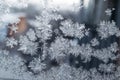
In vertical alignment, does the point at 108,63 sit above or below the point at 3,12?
below

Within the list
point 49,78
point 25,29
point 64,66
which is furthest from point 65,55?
point 25,29

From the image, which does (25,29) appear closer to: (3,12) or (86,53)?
(3,12)

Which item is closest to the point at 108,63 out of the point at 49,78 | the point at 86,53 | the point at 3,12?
the point at 86,53

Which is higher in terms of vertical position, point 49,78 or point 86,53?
point 86,53

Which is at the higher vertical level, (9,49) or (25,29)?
(25,29)

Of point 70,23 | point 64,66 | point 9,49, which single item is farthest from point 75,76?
point 9,49

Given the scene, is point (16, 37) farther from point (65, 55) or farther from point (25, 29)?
point (65, 55)

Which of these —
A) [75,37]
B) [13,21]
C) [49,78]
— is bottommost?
[49,78]

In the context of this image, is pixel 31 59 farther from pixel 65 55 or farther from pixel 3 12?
pixel 3 12
